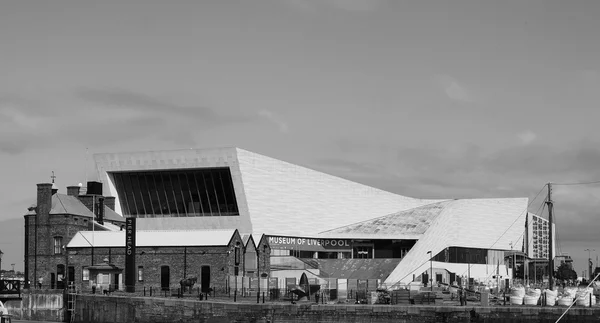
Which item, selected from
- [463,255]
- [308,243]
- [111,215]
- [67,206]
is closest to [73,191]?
[111,215]

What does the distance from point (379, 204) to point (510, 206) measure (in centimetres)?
2271

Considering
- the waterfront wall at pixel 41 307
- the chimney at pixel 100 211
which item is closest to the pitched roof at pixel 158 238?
the chimney at pixel 100 211

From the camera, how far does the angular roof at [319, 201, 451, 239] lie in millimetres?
112000

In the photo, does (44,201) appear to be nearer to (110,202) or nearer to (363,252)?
(110,202)

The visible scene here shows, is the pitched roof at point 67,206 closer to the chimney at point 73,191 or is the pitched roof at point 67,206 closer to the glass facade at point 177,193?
the chimney at point 73,191

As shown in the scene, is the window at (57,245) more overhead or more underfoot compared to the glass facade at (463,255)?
more overhead

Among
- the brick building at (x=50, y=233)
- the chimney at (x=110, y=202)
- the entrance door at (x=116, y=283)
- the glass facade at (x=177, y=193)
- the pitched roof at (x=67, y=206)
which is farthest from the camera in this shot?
the chimney at (x=110, y=202)

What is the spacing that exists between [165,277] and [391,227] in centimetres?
3899

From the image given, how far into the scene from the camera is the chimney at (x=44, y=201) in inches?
3556

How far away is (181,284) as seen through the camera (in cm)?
7444

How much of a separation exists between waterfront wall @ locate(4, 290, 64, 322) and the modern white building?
84.1ft

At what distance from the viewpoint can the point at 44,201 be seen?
9038cm

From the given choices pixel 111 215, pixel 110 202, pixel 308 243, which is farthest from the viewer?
pixel 308 243

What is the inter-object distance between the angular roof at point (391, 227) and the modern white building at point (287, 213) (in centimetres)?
12
